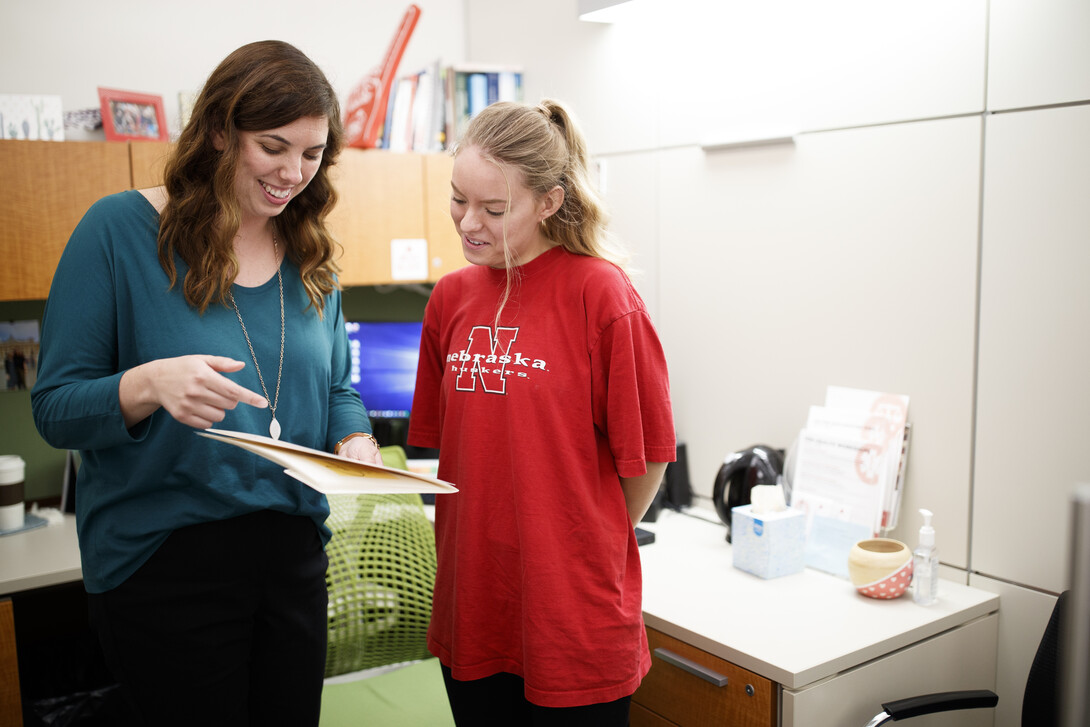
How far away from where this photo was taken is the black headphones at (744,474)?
80.1 inches

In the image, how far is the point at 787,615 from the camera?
1.71 meters

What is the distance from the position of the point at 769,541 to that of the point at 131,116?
2.05 m

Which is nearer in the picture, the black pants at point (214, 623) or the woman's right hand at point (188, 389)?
the woman's right hand at point (188, 389)

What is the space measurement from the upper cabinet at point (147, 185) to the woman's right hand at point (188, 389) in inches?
35.3

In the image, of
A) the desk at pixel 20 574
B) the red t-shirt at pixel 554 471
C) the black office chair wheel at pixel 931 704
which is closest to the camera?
the red t-shirt at pixel 554 471

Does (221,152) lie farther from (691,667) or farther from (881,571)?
(881,571)

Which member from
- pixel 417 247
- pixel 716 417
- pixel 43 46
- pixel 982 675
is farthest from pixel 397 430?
pixel 982 675

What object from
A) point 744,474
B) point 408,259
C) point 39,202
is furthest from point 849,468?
point 39,202

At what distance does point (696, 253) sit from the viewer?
2355mm

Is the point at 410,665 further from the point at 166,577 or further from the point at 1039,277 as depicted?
the point at 1039,277

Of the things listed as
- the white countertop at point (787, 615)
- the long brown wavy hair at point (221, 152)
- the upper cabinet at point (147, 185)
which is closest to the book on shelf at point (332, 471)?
the long brown wavy hair at point (221, 152)

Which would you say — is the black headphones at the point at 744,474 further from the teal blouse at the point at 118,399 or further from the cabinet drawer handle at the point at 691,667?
the teal blouse at the point at 118,399

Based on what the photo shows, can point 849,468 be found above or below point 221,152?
below

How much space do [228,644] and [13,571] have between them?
1003 millimetres
